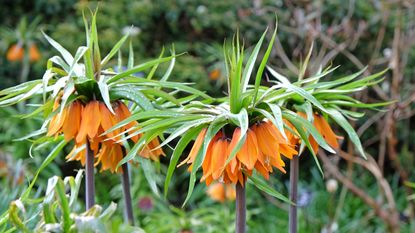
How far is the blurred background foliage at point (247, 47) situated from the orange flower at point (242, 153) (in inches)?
105

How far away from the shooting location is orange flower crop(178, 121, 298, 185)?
124 centimetres

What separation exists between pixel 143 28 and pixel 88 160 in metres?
3.20

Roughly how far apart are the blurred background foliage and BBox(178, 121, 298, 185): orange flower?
266 cm

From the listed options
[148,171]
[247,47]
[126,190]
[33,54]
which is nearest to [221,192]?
[247,47]

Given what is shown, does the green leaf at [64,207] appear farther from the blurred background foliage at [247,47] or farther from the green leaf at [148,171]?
the blurred background foliage at [247,47]

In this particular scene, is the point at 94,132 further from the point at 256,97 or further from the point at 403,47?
the point at 403,47

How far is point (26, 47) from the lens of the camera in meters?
4.47

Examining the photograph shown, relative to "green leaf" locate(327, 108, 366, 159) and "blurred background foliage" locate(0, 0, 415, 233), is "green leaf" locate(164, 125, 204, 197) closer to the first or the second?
"green leaf" locate(327, 108, 366, 159)

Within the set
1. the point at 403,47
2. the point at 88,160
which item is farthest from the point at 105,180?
the point at 88,160

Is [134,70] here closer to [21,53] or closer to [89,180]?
[89,180]

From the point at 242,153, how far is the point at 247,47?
3.48 metres

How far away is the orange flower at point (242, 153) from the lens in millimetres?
1244

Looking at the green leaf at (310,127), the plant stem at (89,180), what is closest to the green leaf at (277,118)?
the green leaf at (310,127)

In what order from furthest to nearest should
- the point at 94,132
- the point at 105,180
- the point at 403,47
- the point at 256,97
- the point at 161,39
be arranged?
the point at 161,39 < the point at 105,180 < the point at 403,47 < the point at 94,132 < the point at 256,97
